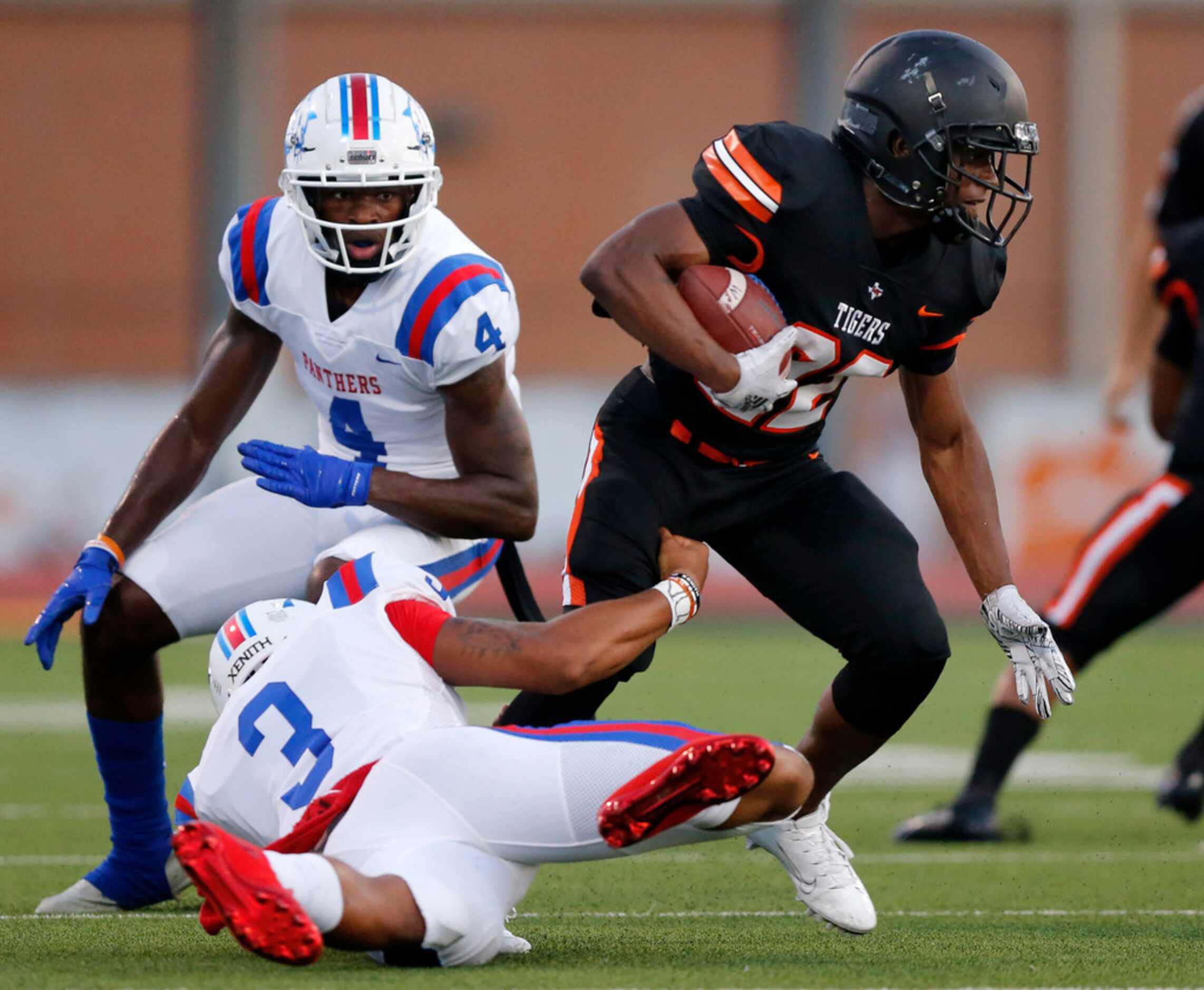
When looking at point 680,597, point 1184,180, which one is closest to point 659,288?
point 680,597

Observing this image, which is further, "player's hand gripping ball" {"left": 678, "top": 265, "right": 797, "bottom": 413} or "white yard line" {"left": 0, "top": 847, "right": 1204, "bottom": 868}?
"white yard line" {"left": 0, "top": 847, "right": 1204, "bottom": 868}

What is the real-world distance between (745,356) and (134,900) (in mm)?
1624

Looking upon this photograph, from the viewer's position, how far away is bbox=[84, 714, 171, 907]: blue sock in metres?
3.77

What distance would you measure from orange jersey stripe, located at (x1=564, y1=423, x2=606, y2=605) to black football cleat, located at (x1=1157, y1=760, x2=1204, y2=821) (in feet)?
6.15

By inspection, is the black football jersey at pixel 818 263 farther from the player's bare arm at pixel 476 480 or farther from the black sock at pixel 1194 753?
the black sock at pixel 1194 753

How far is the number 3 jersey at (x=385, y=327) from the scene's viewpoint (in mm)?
3771

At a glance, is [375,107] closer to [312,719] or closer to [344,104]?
[344,104]

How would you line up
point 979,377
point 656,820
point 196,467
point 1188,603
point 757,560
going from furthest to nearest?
point 979,377, point 1188,603, point 196,467, point 757,560, point 656,820

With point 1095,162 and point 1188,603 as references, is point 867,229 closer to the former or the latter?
point 1188,603

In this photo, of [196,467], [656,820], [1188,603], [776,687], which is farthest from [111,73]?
[656,820]

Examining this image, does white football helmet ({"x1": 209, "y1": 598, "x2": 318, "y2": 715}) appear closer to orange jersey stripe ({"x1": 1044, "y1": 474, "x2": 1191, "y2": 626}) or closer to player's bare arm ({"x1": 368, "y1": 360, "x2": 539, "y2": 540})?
player's bare arm ({"x1": 368, "y1": 360, "x2": 539, "y2": 540})

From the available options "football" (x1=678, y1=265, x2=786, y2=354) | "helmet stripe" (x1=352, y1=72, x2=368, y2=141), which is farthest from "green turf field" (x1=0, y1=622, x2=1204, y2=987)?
"helmet stripe" (x1=352, y1=72, x2=368, y2=141)

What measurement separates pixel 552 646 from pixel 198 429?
1.27 meters

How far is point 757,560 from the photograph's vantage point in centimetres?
370
